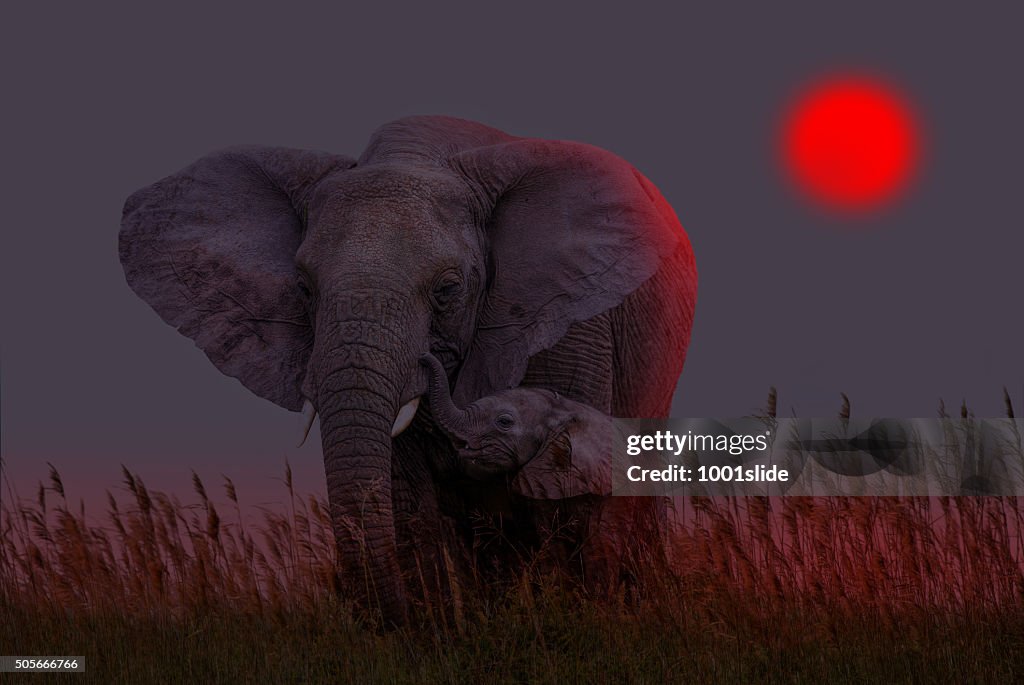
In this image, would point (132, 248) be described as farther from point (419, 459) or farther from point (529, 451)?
point (529, 451)

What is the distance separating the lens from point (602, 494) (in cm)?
952

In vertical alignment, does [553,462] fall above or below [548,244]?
below

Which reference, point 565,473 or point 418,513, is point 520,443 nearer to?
point 565,473

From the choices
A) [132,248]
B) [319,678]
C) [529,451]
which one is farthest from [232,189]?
[319,678]

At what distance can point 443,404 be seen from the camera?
9.44 meters

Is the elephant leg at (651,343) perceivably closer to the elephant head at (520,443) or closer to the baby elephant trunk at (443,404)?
the elephant head at (520,443)

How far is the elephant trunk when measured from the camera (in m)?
8.97

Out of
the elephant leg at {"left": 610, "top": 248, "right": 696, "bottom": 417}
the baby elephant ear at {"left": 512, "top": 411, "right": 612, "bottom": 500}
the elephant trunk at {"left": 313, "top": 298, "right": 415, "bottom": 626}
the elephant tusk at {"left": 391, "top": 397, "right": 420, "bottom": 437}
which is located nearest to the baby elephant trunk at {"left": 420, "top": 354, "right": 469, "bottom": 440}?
the elephant tusk at {"left": 391, "top": 397, "right": 420, "bottom": 437}

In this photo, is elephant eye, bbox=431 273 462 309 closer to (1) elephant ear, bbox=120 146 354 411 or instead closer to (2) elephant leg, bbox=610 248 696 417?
(1) elephant ear, bbox=120 146 354 411

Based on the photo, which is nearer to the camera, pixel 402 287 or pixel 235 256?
pixel 402 287

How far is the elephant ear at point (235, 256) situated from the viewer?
1034 cm

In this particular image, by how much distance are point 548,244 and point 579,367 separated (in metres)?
0.87

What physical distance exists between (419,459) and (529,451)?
1.01m

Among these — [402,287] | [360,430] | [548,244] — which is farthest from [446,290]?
[360,430]
